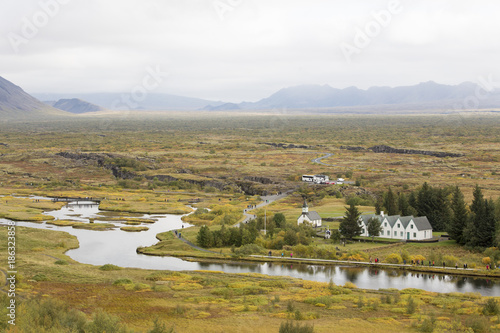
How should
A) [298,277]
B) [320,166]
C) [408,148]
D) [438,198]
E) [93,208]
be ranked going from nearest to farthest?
[298,277]
[438,198]
[93,208]
[320,166]
[408,148]

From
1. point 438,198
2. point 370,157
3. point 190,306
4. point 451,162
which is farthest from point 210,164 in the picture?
point 190,306

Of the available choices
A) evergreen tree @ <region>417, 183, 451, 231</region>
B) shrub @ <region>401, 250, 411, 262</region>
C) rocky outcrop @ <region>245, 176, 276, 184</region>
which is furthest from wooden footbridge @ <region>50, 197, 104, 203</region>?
shrub @ <region>401, 250, 411, 262</region>

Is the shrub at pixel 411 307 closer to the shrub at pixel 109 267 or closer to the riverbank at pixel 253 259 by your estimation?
the riverbank at pixel 253 259

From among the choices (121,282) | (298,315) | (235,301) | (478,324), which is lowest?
(235,301)

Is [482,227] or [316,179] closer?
[482,227]

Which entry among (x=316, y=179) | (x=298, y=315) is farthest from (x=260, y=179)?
(x=298, y=315)

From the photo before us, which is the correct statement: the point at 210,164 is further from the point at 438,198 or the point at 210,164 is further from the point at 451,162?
the point at 438,198

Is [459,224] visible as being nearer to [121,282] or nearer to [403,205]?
[403,205]
